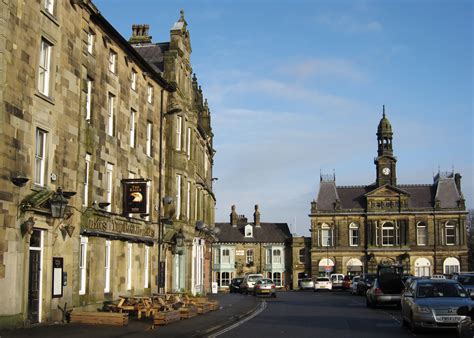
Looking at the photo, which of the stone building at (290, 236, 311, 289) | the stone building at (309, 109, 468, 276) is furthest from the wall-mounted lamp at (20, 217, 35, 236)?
the stone building at (290, 236, 311, 289)

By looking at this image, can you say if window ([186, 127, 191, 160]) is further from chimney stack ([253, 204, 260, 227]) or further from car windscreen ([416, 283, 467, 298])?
chimney stack ([253, 204, 260, 227])

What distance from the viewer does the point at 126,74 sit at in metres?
30.1

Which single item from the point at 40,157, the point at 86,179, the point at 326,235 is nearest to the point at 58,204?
the point at 40,157

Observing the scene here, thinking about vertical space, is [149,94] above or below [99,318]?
above

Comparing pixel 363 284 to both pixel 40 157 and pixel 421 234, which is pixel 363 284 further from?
pixel 40 157

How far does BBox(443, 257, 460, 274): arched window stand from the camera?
286 feet

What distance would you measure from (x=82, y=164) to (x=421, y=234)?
237 ft

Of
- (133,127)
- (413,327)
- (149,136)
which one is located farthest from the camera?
(149,136)

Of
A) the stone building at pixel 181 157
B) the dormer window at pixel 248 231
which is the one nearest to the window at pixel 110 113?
the stone building at pixel 181 157

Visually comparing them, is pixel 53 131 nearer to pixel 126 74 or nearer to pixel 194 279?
pixel 126 74

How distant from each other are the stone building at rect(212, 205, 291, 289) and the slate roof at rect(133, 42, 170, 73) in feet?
187

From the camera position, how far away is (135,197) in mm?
28281

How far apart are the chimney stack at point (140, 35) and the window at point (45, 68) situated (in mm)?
23582

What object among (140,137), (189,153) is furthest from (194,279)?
(140,137)
